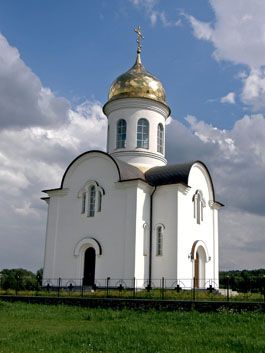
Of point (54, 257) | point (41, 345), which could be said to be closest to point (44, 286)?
point (54, 257)

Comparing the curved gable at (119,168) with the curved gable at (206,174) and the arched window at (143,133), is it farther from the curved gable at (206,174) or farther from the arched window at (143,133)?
the curved gable at (206,174)

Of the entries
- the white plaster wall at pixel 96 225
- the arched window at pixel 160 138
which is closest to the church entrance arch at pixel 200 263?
the white plaster wall at pixel 96 225

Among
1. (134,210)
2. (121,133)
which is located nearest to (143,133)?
(121,133)

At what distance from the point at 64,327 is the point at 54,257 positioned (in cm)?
1123

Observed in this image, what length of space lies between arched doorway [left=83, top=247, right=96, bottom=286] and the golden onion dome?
801cm

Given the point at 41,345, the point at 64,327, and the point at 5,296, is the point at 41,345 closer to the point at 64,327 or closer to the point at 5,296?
the point at 64,327

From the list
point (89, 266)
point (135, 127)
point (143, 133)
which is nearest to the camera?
point (89, 266)

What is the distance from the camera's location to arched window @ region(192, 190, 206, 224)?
21.4 m

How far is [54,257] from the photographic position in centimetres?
2138

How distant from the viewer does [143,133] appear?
23.3m

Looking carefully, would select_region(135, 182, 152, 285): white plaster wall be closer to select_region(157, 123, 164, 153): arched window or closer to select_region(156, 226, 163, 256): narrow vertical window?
select_region(156, 226, 163, 256): narrow vertical window

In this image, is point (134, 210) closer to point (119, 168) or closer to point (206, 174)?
point (119, 168)

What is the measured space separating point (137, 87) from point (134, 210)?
7168mm

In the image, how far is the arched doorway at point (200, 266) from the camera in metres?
21.3
